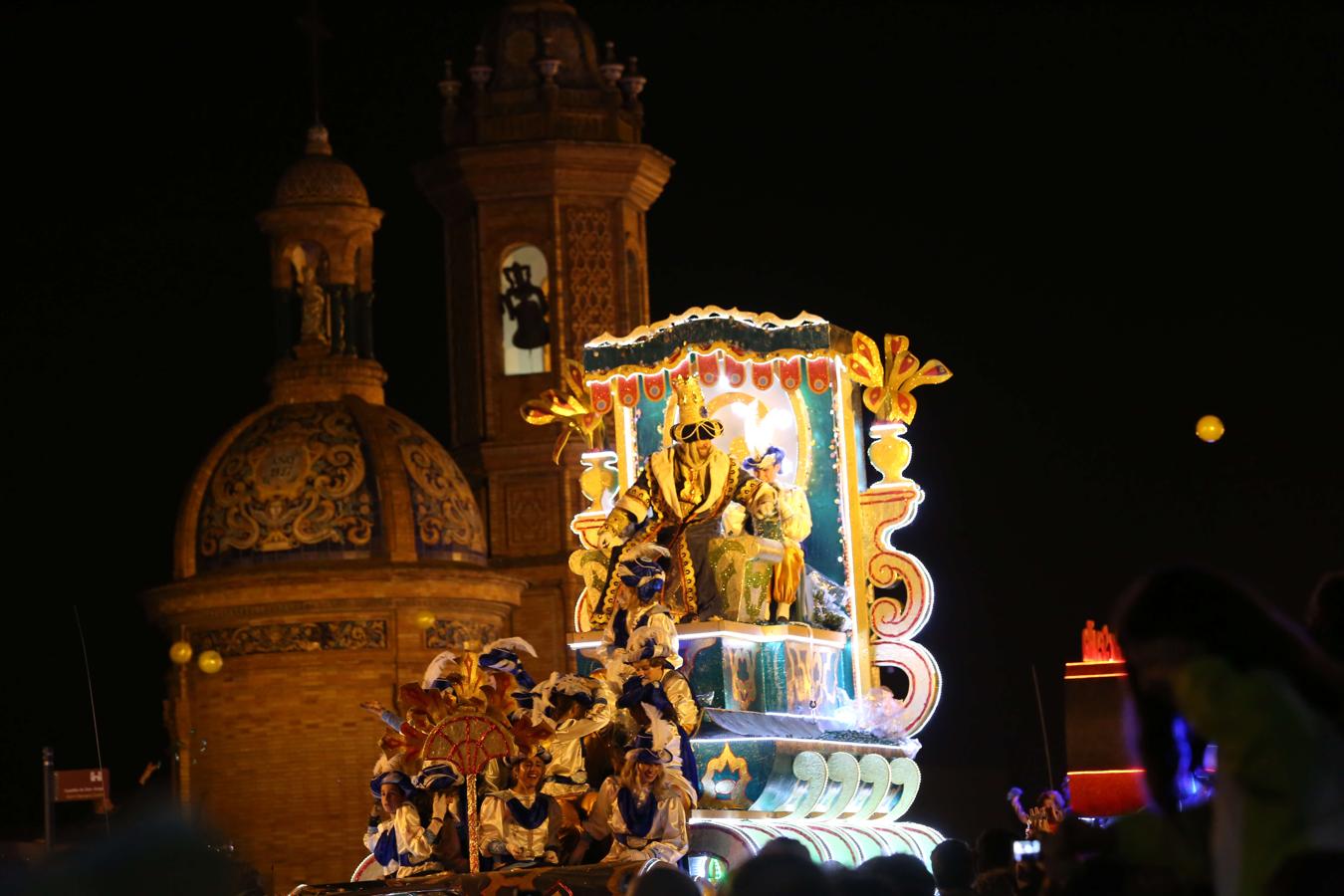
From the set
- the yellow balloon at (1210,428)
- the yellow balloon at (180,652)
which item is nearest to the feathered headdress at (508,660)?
the yellow balloon at (1210,428)

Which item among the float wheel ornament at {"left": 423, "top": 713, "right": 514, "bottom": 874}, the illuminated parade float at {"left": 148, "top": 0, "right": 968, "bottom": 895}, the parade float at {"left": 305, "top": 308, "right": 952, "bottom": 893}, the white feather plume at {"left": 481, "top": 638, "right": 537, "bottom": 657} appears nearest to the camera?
the float wheel ornament at {"left": 423, "top": 713, "right": 514, "bottom": 874}

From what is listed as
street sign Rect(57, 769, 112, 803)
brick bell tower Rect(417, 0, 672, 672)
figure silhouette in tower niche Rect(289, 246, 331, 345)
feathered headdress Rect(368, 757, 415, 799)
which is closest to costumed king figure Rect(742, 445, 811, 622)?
feathered headdress Rect(368, 757, 415, 799)

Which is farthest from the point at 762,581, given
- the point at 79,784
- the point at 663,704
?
the point at 79,784

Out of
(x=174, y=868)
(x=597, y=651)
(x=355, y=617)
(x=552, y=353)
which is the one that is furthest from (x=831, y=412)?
(x=552, y=353)

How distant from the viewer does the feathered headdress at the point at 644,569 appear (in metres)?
15.2

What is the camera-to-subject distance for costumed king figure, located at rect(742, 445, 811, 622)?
53.1ft

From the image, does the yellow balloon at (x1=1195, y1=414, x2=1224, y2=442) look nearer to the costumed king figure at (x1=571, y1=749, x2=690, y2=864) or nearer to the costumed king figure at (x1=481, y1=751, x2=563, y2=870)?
the costumed king figure at (x1=571, y1=749, x2=690, y2=864)

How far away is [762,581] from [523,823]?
2743mm

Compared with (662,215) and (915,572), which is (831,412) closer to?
(915,572)

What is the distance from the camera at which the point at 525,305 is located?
3253 centimetres

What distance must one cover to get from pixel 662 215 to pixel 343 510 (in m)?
8.74

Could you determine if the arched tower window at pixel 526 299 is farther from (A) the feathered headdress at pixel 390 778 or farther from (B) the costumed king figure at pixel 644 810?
(B) the costumed king figure at pixel 644 810

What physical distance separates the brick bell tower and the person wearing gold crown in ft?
48.0

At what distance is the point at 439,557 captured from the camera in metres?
A: 25.8
